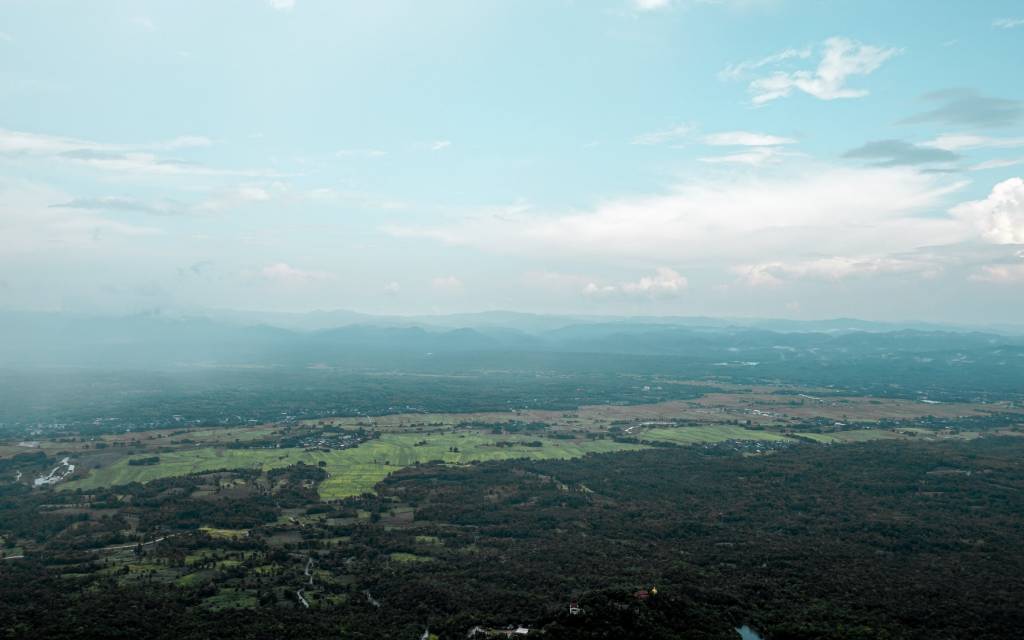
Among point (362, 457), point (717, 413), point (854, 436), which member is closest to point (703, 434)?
point (854, 436)

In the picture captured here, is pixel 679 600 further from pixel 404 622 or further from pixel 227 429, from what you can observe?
pixel 227 429

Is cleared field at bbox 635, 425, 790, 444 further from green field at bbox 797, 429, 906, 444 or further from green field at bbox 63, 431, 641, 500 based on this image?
green field at bbox 63, 431, 641, 500

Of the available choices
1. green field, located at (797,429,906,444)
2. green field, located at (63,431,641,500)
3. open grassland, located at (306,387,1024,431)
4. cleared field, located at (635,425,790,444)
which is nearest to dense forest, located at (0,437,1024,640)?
green field, located at (63,431,641,500)

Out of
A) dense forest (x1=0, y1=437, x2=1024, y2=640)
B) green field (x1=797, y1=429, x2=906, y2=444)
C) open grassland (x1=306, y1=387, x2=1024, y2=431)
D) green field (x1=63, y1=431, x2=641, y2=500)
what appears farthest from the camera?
open grassland (x1=306, y1=387, x2=1024, y2=431)

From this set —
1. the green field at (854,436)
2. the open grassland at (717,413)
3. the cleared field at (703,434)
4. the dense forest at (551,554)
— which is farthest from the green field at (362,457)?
the green field at (854,436)

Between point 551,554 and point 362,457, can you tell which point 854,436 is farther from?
point 362,457

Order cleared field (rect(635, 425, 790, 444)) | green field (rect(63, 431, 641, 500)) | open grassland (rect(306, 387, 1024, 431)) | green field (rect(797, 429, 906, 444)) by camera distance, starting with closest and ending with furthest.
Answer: green field (rect(63, 431, 641, 500))
green field (rect(797, 429, 906, 444))
cleared field (rect(635, 425, 790, 444))
open grassland (rect(306, 387, 1024, 431))

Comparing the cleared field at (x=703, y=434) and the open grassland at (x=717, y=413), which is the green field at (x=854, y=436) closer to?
the cleared field at (x=703, y=434)
